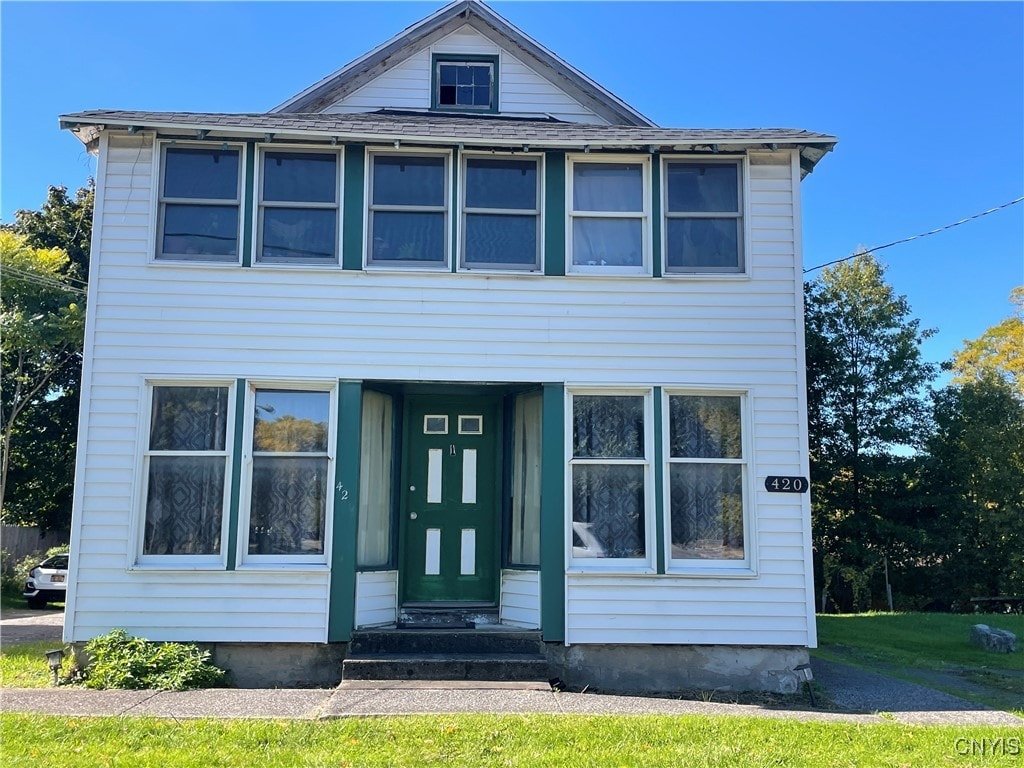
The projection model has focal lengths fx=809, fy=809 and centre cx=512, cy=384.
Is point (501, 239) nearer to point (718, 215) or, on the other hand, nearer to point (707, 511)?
point (718, 215)

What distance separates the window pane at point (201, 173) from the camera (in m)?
8.62

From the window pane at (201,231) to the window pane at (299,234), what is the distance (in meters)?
0.34

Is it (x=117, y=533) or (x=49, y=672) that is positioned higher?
(x=117, y=533)

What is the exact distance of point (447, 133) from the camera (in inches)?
337

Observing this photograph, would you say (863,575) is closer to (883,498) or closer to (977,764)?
(883,498)

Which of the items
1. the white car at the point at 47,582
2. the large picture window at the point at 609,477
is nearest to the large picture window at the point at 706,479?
the large picture window at the point at 609,477

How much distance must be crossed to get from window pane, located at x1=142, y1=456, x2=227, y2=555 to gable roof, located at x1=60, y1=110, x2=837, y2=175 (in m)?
3.42

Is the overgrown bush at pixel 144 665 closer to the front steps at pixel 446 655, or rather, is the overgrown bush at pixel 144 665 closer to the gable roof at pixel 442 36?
the front steps at pixel 446 655

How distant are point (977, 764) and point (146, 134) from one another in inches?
366

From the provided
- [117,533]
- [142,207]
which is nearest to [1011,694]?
[117,533]

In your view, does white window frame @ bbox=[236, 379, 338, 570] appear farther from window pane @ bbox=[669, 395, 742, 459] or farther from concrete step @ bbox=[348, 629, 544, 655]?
window pane @ bbox=[669, 395, 742, 459]

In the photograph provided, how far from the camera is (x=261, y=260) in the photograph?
852 cm

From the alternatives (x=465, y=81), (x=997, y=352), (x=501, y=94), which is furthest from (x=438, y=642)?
(x=997, y=352)
